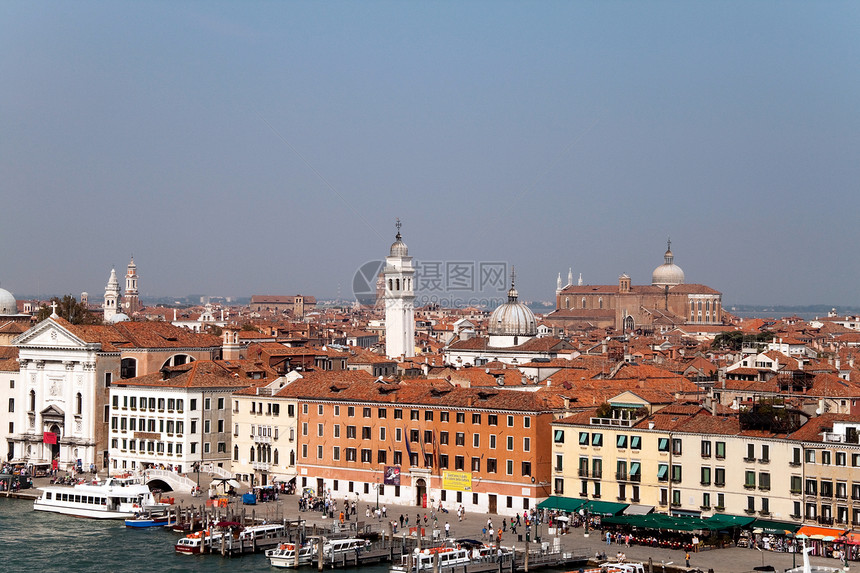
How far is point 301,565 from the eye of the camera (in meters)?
40.2

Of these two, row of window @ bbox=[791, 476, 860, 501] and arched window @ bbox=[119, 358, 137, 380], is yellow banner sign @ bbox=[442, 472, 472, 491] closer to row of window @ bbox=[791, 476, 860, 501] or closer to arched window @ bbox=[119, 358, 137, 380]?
row of window @ bbox=[791, 476, 860, 501]

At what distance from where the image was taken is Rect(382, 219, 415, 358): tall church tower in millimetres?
88562

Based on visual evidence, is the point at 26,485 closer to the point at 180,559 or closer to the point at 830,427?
the point at 180,559

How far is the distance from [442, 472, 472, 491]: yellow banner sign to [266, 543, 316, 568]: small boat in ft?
24.2

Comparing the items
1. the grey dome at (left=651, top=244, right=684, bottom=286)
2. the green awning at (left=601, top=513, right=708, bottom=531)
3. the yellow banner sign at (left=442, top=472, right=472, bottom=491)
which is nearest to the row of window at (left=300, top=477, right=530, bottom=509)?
the yellow banner sign at (left=442, top=472, right=472, bottom=491)

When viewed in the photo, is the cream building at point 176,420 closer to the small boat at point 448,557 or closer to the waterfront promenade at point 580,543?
the waterfront promenade at point 580,543

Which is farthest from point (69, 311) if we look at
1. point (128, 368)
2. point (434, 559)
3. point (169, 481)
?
point (434, 559)

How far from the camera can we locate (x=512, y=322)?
86875 millimetres

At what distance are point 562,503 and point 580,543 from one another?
3.38 m

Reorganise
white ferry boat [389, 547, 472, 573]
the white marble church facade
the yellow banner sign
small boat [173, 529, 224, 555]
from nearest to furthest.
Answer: white ferry boat [389, 547, 472, 573] → small boat [173, 529, 224, 555] → the yellow banner sign → the white marble church facade

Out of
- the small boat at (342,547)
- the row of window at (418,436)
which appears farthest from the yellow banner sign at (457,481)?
the small boat at (342,547)

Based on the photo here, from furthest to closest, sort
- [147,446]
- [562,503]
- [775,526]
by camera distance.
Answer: [147,446]
[562,503]
[775,526]

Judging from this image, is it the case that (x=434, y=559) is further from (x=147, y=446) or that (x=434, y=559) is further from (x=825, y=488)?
(x=147, y=446)

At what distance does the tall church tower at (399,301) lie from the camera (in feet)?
291
